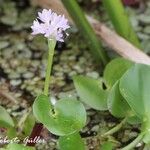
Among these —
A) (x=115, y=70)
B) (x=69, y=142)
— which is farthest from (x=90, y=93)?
(x=69, y=142)

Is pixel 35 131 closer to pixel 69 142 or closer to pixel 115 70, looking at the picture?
pixel 69 142

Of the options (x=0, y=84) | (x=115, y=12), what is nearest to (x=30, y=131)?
(x=0, y=84)

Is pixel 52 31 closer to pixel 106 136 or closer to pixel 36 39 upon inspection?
pixel 106 136

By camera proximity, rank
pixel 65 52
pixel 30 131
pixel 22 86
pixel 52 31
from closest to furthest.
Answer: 1. pixel 52 31
2. pixel 30 131
3. pixel 22 86
4. pixel 65 52

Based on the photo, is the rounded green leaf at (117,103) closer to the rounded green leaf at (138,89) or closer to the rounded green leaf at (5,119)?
the rounded green leaf at (138,89)

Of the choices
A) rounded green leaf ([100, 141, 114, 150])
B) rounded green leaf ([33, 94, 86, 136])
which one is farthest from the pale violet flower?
rounded green leaf ([100, 141, 114, 150])

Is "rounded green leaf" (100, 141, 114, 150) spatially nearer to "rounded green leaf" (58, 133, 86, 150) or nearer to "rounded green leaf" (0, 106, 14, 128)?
"rounded green leaf" (58, 133, 86, 150)
